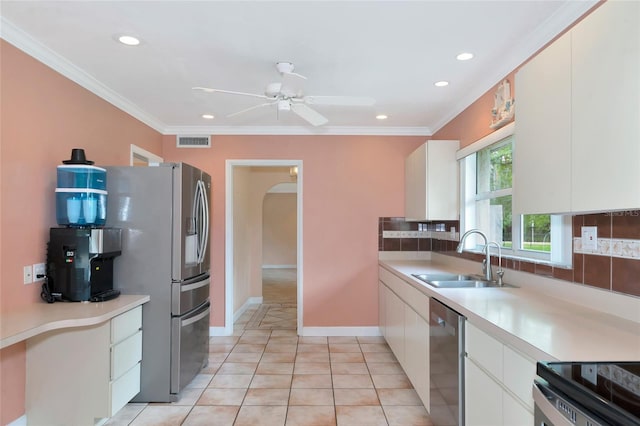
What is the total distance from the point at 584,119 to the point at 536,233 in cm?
128

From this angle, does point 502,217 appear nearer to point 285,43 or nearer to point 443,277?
point 443,277

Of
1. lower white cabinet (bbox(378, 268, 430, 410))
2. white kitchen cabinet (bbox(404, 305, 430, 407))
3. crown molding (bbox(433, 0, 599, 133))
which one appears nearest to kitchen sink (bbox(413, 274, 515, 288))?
lower white cabinet (bbox(378, 268, 430, 410))

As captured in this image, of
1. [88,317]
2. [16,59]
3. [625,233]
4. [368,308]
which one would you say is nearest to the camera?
[625,233]

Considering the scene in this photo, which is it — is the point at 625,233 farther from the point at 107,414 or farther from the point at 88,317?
the point at 107,414

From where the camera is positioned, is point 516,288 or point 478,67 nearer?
point 516,288

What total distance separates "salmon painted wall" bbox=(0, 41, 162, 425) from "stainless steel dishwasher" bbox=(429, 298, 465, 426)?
2.63 meters

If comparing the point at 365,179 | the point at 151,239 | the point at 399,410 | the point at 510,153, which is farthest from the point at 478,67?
the point at 151,239

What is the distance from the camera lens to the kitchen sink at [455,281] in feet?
9.15

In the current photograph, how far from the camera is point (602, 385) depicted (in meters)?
0.98

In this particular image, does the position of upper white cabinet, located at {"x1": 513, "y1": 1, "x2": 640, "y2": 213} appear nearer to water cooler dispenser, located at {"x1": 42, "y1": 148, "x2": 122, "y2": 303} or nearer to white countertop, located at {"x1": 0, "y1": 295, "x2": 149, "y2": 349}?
white countertop, located at {"x1": 0, "y1": 295, "x2": 149, "y2": 349}

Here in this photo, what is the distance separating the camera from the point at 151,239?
2883mm

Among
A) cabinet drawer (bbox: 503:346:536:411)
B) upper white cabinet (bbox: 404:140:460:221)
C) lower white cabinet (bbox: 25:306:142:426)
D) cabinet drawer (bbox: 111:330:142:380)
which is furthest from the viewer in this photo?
upper white cabinet (bbox: 404:140:460:221)

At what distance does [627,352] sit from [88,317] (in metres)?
2.56

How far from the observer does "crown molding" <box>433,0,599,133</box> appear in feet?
6.39
